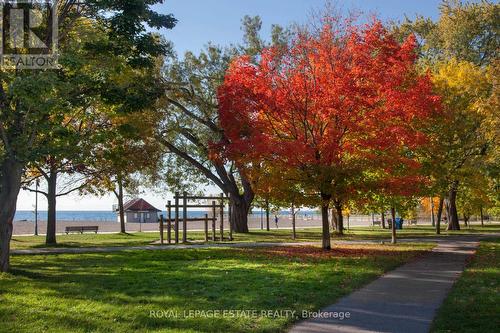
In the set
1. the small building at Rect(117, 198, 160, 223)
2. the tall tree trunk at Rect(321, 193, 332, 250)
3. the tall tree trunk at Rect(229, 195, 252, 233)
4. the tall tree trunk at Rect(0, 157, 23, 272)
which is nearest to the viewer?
the tall tree trunk at Rect(0, 157, 23, 272)

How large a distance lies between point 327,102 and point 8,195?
9.98m

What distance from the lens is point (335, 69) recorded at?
16688 millimetres

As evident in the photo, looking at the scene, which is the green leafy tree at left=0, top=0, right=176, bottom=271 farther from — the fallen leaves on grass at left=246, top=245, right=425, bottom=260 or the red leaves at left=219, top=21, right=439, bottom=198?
the fallen leaves on grass at left=246, top=245, right=425, bottom=260

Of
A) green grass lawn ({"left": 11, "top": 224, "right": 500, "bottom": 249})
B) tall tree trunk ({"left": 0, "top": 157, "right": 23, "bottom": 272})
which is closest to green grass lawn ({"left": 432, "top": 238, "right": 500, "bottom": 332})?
tall tree trunk ({"left": 0, "top": 157, "right": 23, "bottom": 272})

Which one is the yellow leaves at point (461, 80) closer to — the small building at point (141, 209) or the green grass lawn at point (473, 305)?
the green grass lawn at point (473, 305)

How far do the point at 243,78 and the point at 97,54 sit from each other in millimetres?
5165

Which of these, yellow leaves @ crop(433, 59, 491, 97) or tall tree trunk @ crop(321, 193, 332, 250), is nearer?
tall tree trunk @ crop(321, 193, 332, 250)

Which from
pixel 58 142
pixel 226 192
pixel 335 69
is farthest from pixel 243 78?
pixel 226 192

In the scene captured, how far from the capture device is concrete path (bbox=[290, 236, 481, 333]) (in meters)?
7.07

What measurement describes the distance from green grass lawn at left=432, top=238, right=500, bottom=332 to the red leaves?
5805mm

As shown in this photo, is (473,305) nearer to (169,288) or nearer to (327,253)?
(169,288)

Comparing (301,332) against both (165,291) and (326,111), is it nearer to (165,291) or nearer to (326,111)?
(165,291)

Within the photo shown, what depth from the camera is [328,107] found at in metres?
16.4

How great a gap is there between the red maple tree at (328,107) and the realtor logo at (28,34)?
6.30 m
